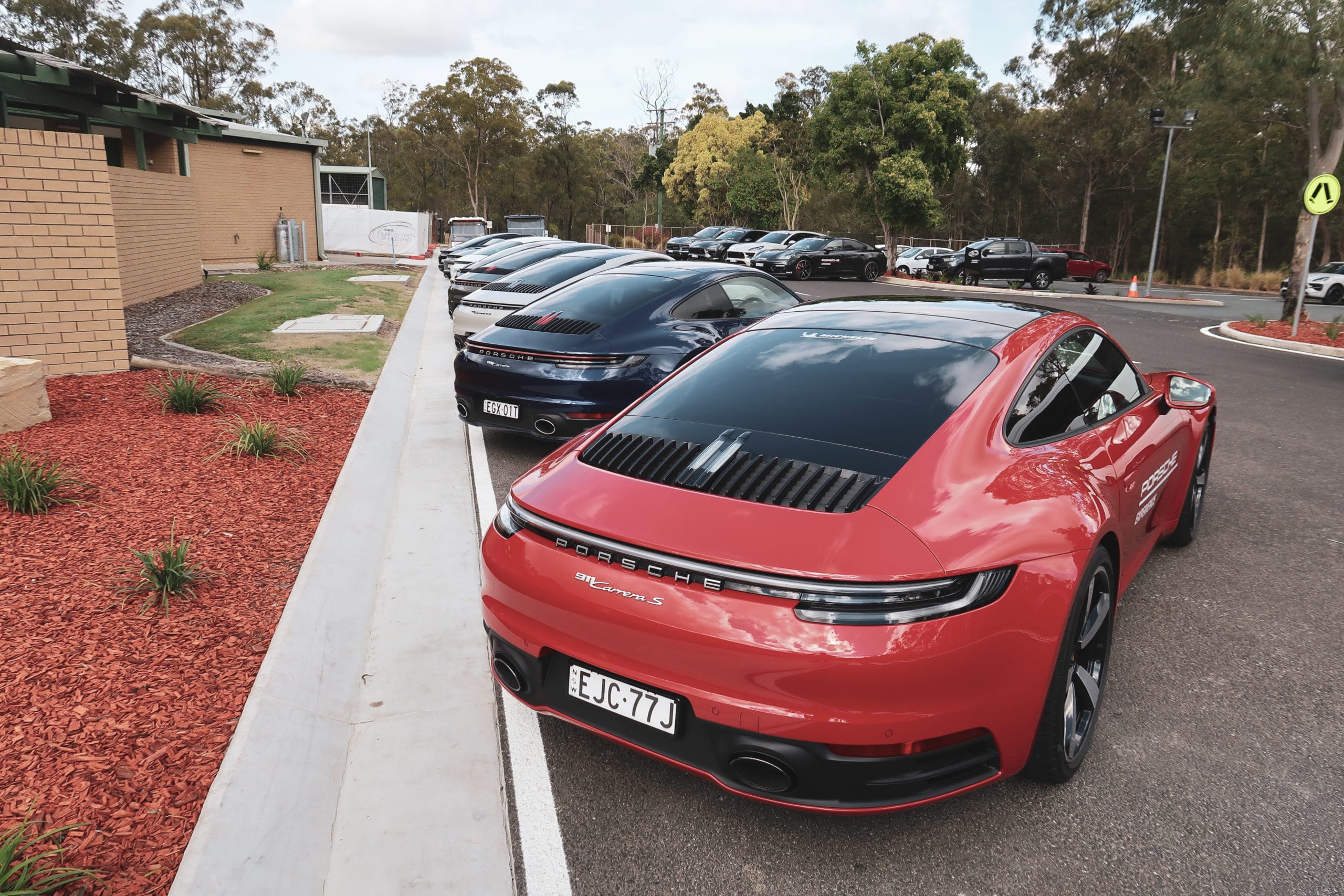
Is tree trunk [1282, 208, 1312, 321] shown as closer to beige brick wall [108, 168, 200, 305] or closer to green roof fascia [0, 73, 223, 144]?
beige brick wall [108, 168, 200, 305]

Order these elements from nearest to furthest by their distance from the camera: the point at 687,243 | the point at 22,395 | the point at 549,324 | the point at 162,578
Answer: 1. the point at 162,578
2. the point at 22,395
3. the point at 549,324
4. the point at 687,243

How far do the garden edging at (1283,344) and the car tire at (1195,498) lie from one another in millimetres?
12338

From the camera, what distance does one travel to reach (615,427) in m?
3.46

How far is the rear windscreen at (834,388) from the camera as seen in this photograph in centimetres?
305

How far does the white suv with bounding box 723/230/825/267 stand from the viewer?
3391 centimetres

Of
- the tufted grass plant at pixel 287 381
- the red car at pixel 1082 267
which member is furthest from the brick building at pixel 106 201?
the red car at pixel 1082 267

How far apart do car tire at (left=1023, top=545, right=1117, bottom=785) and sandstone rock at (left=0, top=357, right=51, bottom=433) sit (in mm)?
6920

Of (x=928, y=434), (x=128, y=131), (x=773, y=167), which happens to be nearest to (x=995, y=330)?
(x=928, y=434)

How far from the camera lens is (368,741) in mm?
3365

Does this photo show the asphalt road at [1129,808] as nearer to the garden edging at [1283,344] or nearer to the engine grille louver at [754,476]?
the engine grille louver at [754,476]

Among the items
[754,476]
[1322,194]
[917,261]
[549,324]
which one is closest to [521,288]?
[549,324]

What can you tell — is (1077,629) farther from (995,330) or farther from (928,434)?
(995,330)

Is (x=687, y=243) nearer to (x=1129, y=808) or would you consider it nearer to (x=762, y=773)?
(x=1129, y=808)

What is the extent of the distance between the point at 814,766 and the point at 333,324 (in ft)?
41.8
